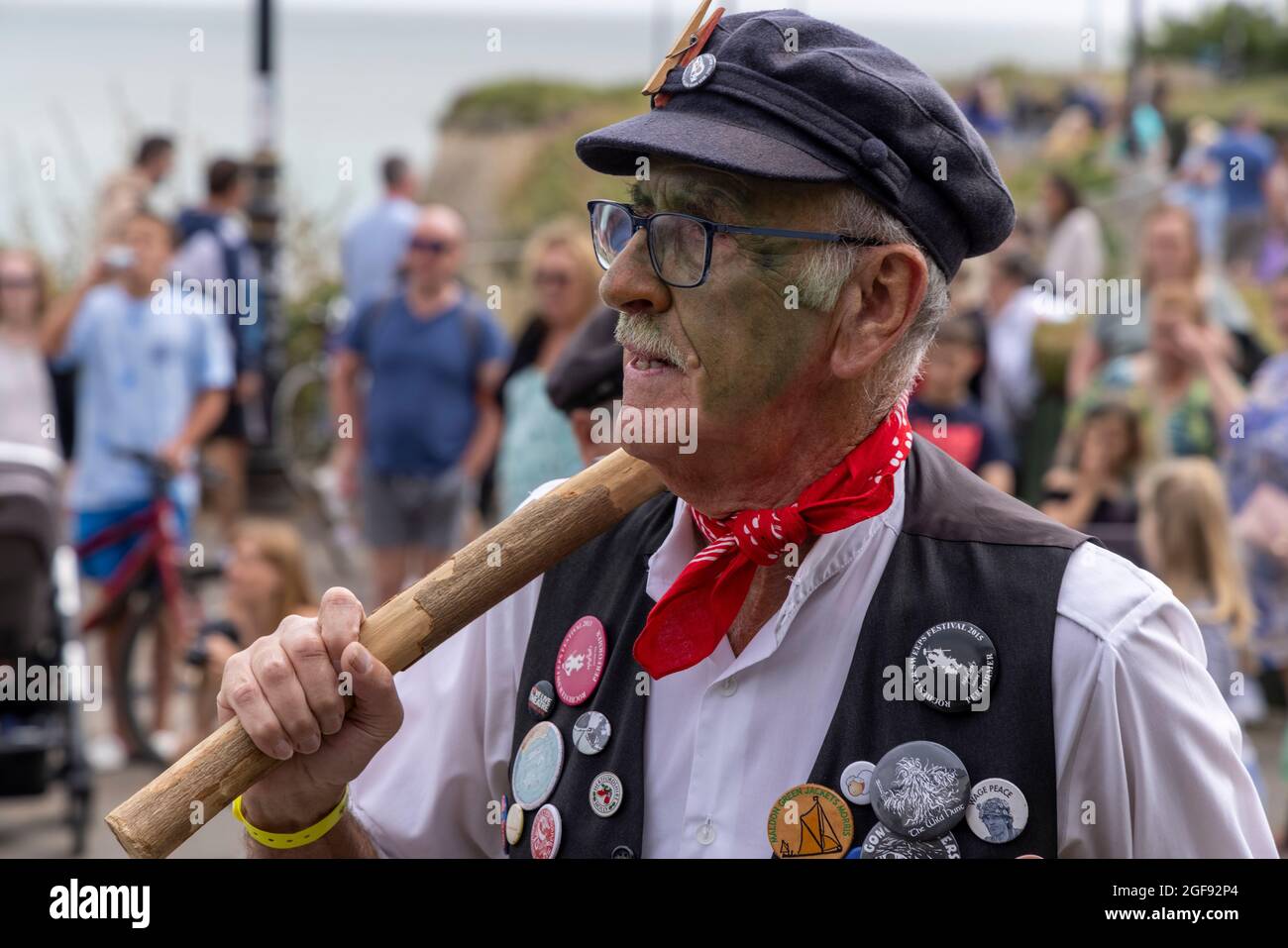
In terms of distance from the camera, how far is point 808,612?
1984 mm

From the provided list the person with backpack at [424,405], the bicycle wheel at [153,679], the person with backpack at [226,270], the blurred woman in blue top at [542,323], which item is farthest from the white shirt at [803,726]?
the person with backpack at [226,270]

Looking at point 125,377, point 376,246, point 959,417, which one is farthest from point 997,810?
→ point 376,246

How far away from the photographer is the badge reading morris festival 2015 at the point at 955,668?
184cm

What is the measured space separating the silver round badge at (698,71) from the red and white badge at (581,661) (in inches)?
25.3

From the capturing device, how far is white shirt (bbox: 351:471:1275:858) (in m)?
1.82

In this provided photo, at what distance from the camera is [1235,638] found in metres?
5.48

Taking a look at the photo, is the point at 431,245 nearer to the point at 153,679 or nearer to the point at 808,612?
the point at 153,679

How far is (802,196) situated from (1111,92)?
35728 mm

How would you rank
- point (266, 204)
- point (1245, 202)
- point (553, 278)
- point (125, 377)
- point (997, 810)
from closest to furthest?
point (997, 810) < point (553, 278) < point (125, 377) < point (266, 204) < point (1245, 202)

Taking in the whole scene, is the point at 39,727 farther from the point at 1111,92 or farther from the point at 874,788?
the point at 1111,92

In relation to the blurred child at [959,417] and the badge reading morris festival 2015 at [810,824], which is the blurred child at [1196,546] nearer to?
the blurred child at [959,417]

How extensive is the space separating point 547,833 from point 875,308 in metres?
0.71

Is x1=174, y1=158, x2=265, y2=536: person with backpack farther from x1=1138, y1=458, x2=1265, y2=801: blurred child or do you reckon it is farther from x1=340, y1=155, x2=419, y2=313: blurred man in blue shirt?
x1=1138, y1=458, x2=1265, y2=801: blurred child

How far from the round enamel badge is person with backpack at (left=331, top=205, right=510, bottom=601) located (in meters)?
5.45
